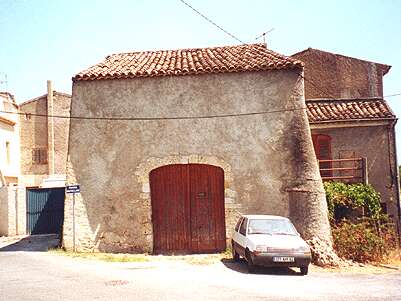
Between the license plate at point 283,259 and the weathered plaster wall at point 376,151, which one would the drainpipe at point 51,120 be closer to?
the weathered plaster wall at point 376,151

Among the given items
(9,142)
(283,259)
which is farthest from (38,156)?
(283,259)

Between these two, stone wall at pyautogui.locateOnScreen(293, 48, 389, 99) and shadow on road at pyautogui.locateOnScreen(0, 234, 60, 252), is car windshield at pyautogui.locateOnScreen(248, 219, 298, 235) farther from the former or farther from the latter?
stone wall at pyautogui.locateOnScreen(293, 48, 389, 99)

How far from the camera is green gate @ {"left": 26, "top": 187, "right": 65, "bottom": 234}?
1808cm

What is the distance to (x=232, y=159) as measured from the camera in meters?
13.1

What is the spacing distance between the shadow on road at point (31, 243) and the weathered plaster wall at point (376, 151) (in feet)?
41.9

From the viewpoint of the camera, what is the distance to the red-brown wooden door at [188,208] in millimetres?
13234

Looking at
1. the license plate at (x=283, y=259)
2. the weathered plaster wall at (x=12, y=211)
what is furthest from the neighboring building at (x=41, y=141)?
the license plate at (x=283, y=259)

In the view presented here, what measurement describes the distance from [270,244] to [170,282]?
9.14 ft

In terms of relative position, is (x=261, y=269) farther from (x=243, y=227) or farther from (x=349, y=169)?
(x=349, y=169)

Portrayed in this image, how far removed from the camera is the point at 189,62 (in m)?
14.6

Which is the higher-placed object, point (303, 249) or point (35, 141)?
point (35, 141)

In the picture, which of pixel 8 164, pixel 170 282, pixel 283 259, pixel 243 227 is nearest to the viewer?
pixel 170 282

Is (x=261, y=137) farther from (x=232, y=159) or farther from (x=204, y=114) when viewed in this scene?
(x=204, y=114)

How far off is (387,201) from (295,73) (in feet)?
26.3
